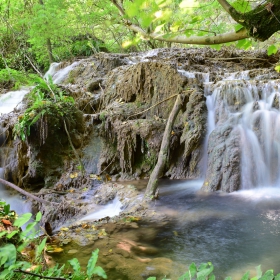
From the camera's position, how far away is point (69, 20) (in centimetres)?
1291

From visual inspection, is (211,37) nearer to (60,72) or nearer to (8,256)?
(8,256)

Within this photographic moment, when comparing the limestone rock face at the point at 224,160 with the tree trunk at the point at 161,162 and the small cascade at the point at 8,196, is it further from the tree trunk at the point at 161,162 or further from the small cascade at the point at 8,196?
the small cascade at the point at 8,196

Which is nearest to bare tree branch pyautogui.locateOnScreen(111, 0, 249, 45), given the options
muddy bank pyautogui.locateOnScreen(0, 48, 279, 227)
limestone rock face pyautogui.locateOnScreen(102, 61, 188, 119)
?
muddy bank pyautogui.locateOnScreen(0, 48, 279, 227)

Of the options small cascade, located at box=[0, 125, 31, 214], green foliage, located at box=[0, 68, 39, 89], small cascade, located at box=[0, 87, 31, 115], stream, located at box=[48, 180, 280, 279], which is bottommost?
stream, located at box=[48, 180, 280, 279]

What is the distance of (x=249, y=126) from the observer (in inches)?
245

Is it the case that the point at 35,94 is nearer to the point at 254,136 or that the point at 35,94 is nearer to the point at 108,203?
the point at 108,203

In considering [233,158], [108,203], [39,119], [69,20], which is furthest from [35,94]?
[69,20]

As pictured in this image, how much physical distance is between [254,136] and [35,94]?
6.02 m

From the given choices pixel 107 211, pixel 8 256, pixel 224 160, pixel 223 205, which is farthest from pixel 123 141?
pixel 8 256

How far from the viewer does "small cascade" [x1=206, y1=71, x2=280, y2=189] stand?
557 centimetres

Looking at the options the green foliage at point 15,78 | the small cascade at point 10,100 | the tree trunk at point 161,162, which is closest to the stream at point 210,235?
the tree trunk at point 161,162

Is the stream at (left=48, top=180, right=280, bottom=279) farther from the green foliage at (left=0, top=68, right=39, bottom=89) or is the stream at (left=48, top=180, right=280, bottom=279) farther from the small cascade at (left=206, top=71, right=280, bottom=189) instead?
the green foliage at (left=0, top=68, right=39, bottom=89)

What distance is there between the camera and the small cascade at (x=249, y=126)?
5566mm

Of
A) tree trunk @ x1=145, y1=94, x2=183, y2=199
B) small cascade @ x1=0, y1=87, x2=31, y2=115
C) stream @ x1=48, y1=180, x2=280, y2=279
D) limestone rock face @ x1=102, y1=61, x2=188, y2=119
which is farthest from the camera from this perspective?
small cascade @ x1=0, y1=87, x2=31, y2=115
